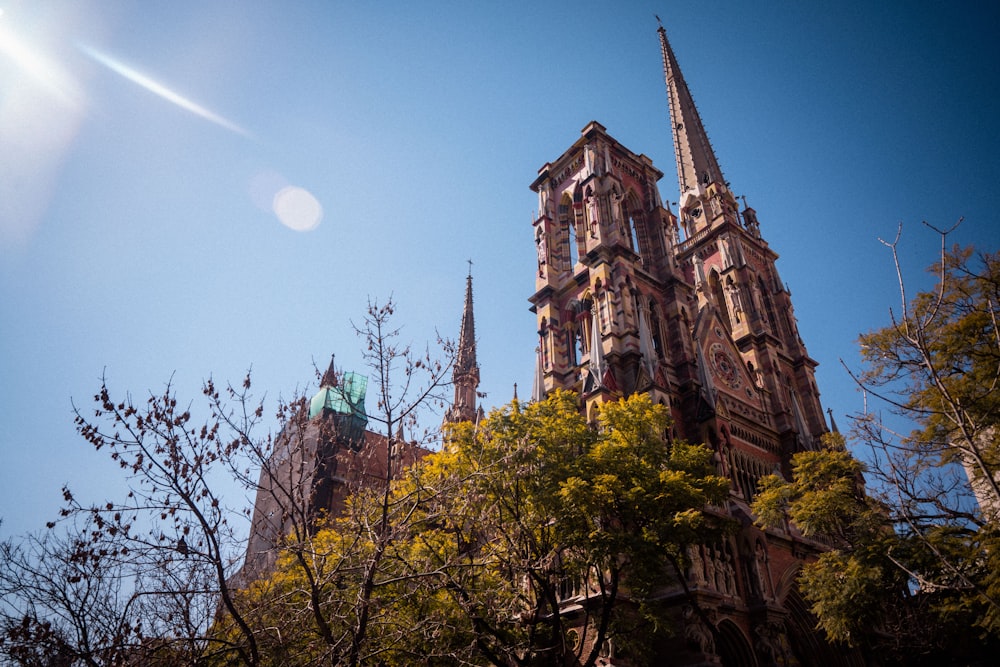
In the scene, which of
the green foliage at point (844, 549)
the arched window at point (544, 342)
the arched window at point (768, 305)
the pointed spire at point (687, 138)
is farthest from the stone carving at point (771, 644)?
the pointed spire at point (687, 138)

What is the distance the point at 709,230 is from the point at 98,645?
35157 millimetres

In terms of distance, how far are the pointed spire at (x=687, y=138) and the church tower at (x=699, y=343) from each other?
12.9 inches

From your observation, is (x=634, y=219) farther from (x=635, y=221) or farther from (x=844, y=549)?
(x=844, y=549)

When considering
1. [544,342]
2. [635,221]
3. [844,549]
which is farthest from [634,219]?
[844,549]

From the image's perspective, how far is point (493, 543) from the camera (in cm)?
1290

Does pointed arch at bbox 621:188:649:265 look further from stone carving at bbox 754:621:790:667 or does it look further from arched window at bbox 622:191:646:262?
stone carving at bbox 754:621:790:667

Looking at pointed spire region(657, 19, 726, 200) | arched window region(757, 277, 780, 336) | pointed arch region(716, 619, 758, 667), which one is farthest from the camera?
pointed spire region(657, 19, 726, 200)

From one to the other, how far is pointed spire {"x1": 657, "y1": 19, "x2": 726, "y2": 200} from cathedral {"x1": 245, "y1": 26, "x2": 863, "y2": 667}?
0.78ft

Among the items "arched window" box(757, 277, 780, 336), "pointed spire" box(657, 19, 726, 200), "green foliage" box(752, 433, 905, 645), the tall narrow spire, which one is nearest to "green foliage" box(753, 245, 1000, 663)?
"green foliage" box(752, 433, 905, 645)

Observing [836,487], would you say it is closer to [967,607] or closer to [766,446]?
[967,607]

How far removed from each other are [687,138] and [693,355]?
23.4 metres

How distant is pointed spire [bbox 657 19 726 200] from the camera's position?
4062cm

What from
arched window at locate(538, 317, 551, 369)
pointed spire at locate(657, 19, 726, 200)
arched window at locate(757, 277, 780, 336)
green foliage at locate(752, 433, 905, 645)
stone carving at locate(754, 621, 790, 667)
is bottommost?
stone carving at locate(754, 621, 790, 667)

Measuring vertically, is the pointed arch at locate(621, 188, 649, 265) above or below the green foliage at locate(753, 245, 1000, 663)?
above
